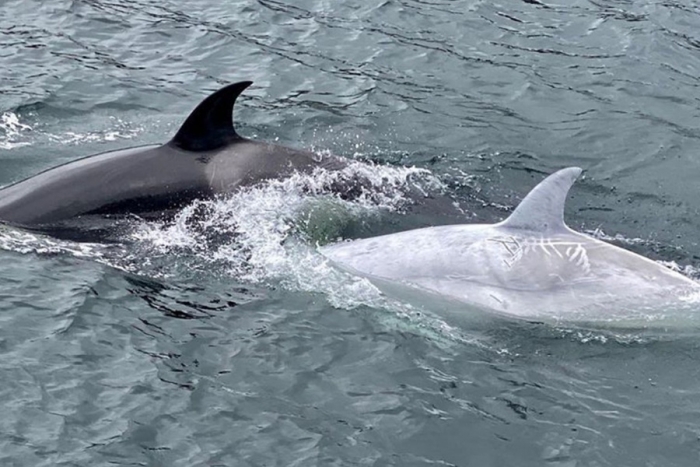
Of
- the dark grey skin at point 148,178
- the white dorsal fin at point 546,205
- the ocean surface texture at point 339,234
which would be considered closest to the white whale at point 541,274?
the white dorsal fin at point 546,205

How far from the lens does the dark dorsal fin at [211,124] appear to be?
11.9 meters

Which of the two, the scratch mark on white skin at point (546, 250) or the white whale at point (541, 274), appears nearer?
the white whale at point (541, 274)

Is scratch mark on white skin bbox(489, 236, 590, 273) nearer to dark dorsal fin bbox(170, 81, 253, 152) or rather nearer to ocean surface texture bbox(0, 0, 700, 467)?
ocean surface texture bbox(0, 0, 700, 467)

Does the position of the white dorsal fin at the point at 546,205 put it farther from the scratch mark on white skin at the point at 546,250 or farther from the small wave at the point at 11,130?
the small wave at the point at 11,130

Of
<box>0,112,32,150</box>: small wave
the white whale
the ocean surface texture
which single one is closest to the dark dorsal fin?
the ocean surface texture

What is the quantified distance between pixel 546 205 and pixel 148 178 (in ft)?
12.8

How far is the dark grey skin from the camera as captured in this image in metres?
11.9

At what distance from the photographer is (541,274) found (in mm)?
11133

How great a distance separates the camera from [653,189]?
14391 millimetres

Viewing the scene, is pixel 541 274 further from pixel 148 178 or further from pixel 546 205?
pixel 148 178

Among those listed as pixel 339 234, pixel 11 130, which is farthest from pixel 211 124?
pixel 11 130

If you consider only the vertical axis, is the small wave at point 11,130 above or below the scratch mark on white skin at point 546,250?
below

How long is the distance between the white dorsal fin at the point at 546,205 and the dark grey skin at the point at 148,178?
2.77 meters

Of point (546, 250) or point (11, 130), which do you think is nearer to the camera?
point (546, 250)
